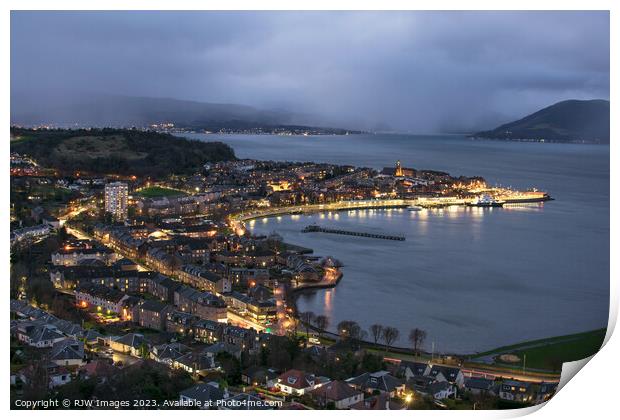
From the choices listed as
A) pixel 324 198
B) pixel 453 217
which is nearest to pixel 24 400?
pixel 453 217

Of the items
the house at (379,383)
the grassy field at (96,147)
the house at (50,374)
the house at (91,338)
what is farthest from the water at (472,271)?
the grassy field at (96,147)

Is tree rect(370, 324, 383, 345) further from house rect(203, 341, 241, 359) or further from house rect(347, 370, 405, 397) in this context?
house rect(347, 370, 405, 397)

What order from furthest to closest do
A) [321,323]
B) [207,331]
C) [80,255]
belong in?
[80,255] < [321,323] < [207,331]

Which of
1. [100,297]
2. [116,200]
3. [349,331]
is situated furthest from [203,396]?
[116,200]

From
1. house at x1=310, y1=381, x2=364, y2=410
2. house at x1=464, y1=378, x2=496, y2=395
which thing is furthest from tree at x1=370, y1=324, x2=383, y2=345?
house at x1=310, y1=381, x2=364, y2=410

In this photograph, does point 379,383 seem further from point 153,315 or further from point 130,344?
point 153,315
